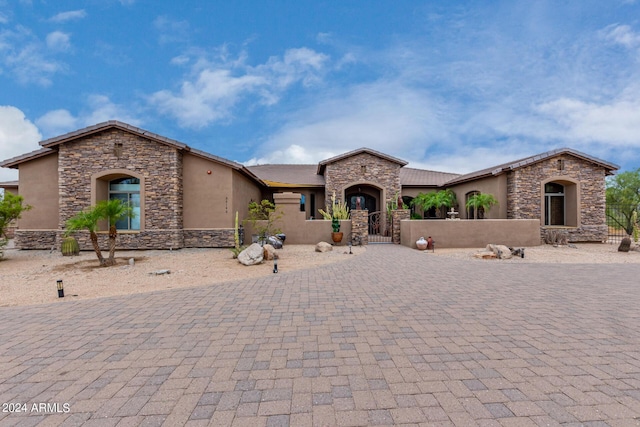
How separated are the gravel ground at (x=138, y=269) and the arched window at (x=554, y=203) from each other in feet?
14.5

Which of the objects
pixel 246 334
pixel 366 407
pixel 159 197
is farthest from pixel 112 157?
pixel 366 407

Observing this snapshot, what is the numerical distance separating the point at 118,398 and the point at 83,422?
335 mm

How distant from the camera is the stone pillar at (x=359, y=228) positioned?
1502cm

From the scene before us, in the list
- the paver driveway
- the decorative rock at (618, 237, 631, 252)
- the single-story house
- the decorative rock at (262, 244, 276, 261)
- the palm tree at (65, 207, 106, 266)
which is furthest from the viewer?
the single-story house

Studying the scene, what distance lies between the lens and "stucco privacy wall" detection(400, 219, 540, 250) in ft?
46.5

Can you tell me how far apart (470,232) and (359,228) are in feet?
18.0

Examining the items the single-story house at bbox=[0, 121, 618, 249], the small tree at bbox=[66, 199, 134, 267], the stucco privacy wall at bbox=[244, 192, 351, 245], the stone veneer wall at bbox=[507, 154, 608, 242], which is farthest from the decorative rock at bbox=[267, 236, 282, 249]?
the stone veneer wall at bbox=[507, 154, 608, 242]

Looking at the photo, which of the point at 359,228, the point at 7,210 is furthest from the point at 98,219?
the point at 359,228

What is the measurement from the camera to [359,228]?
15.1m

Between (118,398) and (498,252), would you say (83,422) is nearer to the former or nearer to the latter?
(118,398)

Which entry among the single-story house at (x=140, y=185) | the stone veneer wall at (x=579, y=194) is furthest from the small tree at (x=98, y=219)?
the stone veneer wall at (x=579, y=194)

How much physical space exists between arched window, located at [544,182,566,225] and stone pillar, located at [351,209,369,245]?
36.4 feet

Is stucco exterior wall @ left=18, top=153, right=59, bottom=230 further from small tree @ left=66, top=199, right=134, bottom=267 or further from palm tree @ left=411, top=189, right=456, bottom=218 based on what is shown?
palm tree @ left=411, top=189, right=456, bottom=218

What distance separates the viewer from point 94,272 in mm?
8852
